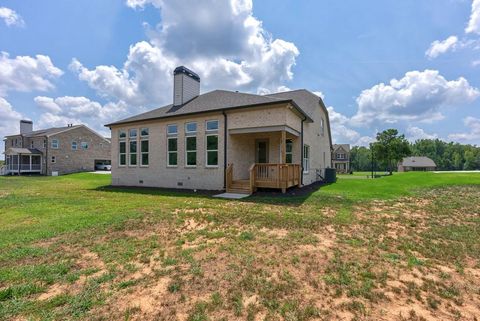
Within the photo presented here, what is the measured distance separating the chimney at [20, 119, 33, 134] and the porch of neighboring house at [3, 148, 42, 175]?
664cm

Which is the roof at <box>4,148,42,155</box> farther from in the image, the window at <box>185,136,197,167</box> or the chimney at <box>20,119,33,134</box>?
the window at <box>185,136,197,167</box>

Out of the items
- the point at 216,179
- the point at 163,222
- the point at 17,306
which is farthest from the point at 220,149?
the point at 17,306

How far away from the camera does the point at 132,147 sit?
17375 millimetres

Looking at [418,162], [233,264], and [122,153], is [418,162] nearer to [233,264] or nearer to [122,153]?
[122,153]

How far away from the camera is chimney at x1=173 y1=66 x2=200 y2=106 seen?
57.2ft

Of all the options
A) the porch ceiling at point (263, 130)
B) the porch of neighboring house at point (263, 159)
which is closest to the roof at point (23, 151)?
the porch of neighboring house at point (263, 159)

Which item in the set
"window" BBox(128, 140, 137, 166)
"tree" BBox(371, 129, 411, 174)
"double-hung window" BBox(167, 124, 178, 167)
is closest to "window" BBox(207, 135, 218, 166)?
"double-hung window" BBox(167, 124, 178, 167)

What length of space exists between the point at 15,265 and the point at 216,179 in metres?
9.89

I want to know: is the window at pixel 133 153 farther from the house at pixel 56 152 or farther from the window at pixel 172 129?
the house at pixel 56 152

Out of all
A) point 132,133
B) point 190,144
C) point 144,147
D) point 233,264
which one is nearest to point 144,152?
point 144,147

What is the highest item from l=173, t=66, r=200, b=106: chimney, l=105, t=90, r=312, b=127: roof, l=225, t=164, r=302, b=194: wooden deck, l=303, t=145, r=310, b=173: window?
l=173, t=66, r=200, b=106: chimney

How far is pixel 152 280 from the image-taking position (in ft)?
11.6

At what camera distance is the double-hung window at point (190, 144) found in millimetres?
14344

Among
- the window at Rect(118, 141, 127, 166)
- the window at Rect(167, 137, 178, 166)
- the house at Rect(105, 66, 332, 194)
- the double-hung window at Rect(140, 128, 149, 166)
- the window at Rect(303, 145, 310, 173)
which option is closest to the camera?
the house at Rect(105, 66, 332, 194)
